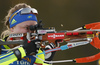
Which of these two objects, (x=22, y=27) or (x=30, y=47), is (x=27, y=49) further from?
(x=22, y=27)

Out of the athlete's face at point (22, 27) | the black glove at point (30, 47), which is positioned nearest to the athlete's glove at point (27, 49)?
the black glove at point (30, 47)

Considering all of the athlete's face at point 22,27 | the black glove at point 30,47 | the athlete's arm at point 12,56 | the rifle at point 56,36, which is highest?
the athlete's face at point 22,27

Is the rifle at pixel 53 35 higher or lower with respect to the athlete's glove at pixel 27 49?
higher

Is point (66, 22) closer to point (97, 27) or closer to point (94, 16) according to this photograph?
point (94, 16)

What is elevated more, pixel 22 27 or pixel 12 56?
pixel 22 27

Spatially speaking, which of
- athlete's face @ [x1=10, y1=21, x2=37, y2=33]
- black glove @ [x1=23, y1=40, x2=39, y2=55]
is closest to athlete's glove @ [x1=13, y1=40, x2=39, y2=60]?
black glove @ [x1=23, y1=40, x2=39, y2=55]

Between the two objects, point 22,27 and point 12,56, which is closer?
point 12,56

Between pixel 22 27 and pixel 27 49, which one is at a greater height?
pixel 22 27

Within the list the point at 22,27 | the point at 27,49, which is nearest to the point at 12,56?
the point at 27,49

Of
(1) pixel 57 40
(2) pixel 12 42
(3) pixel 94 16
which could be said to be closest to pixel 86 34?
(1) pixel 57 40

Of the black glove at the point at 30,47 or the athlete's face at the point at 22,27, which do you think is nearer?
the black glove at the point at 30,47

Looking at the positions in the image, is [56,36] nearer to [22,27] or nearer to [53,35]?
[53,35]

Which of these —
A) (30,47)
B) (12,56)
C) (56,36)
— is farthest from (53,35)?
(12,56)

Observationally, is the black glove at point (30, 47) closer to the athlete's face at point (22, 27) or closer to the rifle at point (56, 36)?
the rifle at point (56, 36)
